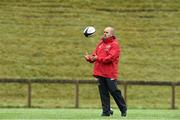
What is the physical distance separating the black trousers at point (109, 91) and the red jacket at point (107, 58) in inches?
5.1

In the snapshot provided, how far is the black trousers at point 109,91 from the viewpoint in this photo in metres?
15.5

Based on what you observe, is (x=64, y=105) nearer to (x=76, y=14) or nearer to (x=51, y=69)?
(x=51, y=69)

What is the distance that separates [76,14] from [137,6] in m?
Result: 3.15

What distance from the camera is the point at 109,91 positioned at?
51.3 ft

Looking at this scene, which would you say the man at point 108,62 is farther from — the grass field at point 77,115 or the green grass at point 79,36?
the green grass at point 79,36

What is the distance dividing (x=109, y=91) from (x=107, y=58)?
74 cm

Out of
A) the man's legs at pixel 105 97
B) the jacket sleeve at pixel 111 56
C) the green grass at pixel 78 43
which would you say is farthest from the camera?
the green grass at pixel 78 43

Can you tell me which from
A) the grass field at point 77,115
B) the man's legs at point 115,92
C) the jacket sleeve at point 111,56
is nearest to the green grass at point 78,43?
the grass field at point 77,115

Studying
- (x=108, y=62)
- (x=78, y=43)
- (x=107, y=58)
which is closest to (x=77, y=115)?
(x=108, y=62)

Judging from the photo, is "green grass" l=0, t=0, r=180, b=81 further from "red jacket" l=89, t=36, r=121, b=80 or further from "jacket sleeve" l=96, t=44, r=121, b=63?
"jacket sleeve" l=96, t=44, r=121, b=63

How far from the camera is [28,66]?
28719 mm

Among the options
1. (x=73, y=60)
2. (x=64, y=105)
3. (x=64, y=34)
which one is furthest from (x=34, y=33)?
(x=64, y=105)

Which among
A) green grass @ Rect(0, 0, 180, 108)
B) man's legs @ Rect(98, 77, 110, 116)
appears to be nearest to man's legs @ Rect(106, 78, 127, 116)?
man's legs @ Rect(98, 77, 110, 116)

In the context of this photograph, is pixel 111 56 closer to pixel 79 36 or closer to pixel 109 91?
pixel 109 91
